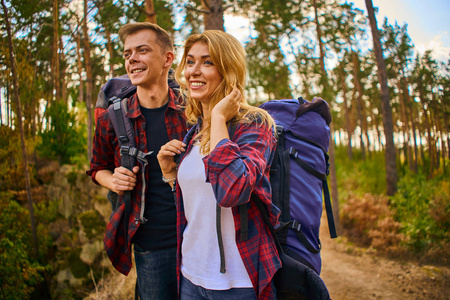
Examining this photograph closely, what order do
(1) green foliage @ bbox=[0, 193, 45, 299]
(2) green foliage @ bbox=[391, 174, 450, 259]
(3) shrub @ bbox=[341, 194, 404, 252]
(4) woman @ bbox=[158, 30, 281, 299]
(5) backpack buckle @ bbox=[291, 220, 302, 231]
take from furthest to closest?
(3) shrub @ bbox=[341, 194, 404, 252] < (2) green foliage @ bbox=[391, 174, 450, 259] < (1) green foliage @ bbox=[0, 193, 45, 299] < (5) backpack buckle @ bbox=[291, 220, 302, 231] < (4) woman @ bbox=[158, 30, 281, 299]

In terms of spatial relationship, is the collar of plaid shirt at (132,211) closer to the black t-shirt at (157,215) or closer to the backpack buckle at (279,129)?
the black t-shirt at (157,215)

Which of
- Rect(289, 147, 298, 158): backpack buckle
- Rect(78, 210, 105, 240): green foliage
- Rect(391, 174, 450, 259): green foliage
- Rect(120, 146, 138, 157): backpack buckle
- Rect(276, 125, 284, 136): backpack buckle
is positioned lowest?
Rect(391, 174, 450, 259): green foliage

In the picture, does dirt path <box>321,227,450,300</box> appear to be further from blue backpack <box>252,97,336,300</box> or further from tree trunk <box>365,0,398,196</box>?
blue backpack <box>252,97,336,300</box>

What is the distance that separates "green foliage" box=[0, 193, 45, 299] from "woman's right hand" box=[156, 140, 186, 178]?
24.9 ft

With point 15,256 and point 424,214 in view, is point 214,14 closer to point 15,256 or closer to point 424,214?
point 15,256

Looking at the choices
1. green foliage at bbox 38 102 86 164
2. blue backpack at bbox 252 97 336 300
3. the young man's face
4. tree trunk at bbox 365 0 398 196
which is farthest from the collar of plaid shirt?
green foliage at bbox 38 102 86 164

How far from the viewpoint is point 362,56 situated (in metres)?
19.4

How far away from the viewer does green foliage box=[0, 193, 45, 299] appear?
711 centimetres

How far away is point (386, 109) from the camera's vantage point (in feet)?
34.9

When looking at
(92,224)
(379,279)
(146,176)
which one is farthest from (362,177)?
(146,176)

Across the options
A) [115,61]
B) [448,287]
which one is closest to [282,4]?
[115,61]

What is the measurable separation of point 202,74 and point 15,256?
8439 mm

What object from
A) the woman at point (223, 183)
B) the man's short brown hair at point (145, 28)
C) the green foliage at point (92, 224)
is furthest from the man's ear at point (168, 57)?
the green foliage at point (92, 224)

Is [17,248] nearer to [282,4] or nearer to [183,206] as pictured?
[183,206]
